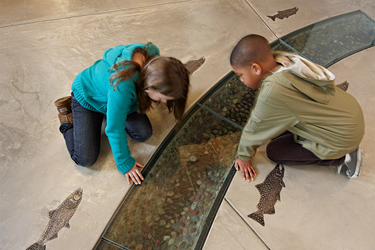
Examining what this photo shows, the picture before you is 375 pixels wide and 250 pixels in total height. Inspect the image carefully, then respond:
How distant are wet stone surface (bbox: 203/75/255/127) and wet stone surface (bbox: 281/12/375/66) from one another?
2.54ft

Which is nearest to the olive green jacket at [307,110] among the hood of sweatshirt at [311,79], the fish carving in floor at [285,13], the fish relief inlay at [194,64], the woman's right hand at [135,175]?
the hood of sweatshirt at [311,79]

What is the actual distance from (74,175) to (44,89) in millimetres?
805

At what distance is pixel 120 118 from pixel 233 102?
2.94 feet

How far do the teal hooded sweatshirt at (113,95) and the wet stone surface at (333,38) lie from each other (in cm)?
151

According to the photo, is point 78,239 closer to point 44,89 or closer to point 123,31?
point 44,89

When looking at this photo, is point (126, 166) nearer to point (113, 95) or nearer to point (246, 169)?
point (113, 95)

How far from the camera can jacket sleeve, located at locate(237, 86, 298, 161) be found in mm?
1180

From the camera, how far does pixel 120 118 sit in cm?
138

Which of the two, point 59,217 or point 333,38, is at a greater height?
point 333,38

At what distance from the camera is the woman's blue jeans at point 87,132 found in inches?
60.4

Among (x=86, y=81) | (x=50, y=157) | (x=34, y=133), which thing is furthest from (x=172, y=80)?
(x=34, y=133)

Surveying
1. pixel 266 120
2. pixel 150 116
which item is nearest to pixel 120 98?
pixel 150 116

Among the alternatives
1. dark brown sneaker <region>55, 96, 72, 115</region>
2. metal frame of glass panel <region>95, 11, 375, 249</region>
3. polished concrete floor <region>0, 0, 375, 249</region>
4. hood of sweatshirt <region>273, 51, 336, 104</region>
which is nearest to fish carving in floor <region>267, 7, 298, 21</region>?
polished concrete floor <region>0, 0, 375, 249</region>

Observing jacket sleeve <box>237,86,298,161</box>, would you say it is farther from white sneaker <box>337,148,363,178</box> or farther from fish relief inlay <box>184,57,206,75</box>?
fish relief inlay <box>184,57,206,75</box>
